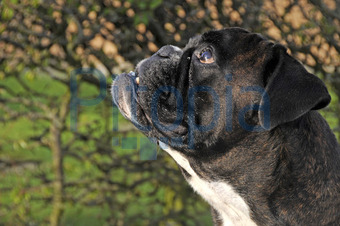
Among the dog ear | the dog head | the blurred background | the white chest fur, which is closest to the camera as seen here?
the dog ear

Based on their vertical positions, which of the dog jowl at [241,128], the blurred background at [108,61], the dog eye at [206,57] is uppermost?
the dog eye at [206,57]

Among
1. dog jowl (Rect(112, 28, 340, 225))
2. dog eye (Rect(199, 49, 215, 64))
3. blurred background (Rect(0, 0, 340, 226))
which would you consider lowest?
blurred background (Rect(0, 0, 340, 226))

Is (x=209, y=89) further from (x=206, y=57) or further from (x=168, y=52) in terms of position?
(x=168, y=52)

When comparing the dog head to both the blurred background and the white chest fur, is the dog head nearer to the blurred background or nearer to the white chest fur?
the white chest fur

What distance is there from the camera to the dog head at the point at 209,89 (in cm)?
314

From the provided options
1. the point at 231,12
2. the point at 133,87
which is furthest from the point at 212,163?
the point at 231,12

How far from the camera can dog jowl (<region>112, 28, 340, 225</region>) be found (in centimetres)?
304

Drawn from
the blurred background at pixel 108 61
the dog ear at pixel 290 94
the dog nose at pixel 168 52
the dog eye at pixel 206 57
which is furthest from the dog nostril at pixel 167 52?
the blurred background at pixel 108 61

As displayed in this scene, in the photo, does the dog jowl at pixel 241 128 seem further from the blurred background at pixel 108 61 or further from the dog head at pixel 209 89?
the blurred background at pixel 108 61

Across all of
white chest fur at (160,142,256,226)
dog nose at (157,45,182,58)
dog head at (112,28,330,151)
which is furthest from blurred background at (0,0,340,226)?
white chest fur at (160,142,256,226)

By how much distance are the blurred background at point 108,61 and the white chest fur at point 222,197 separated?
5.68 ft

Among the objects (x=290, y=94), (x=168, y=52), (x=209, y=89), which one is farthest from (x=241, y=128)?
(x=168, y=52)

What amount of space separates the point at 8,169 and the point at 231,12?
319 centimetres

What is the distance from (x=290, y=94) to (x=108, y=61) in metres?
3.08
